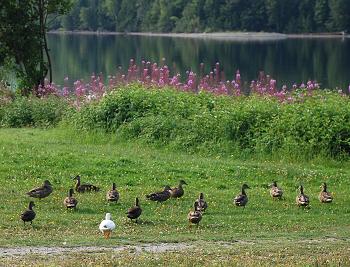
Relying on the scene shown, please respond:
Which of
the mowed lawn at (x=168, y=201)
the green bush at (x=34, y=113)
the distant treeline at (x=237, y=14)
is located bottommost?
the distant treeline at (x=237, y=14)

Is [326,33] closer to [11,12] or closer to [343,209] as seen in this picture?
[11,12]

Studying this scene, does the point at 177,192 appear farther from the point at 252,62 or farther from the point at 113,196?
the point at 252,62

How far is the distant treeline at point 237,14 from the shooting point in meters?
138

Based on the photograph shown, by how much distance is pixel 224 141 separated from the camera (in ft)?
86.3

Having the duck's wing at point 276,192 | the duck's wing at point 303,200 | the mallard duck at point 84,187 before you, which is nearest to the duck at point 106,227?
the mallard duck at point 84,187

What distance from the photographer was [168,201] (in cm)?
1842

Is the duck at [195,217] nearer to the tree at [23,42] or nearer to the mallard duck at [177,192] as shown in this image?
the mallard duck at [177,192]

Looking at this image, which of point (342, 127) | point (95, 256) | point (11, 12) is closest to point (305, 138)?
point (342, 127)

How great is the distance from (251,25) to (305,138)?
4701 inches

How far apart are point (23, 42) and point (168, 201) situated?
68.6ft

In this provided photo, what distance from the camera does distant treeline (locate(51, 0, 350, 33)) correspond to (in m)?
138

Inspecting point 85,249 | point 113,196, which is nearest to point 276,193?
point 113,196

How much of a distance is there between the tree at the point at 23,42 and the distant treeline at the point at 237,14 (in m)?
101

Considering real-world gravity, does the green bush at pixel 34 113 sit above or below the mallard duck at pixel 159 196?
below
